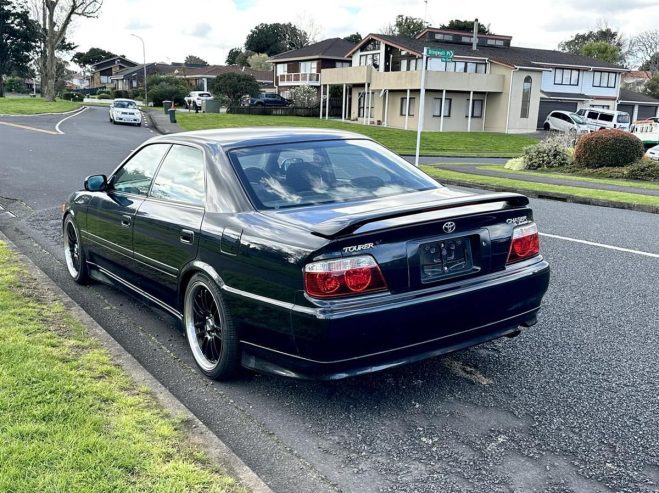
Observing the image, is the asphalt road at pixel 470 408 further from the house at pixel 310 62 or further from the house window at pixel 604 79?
the house at pixel 310 62

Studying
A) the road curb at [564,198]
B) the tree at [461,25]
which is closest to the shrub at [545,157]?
the road curb at [564,198]

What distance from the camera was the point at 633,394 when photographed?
3906 mm

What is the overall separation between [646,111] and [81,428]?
64065 mm

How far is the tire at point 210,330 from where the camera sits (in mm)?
3898

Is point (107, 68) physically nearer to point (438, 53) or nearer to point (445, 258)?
point (438, 53)

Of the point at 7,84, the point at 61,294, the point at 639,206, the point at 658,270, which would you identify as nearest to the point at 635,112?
the point at 639,206

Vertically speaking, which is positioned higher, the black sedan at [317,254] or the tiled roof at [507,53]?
the tiled roof at [507,53]

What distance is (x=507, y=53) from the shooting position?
50469mm

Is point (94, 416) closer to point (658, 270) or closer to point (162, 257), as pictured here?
point (162, 257)

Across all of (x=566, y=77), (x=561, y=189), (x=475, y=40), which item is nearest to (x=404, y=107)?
(x=475, y=40)

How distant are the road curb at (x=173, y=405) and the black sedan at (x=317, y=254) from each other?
15.9 inches

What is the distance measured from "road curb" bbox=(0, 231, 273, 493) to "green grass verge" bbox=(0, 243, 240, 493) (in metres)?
0.06

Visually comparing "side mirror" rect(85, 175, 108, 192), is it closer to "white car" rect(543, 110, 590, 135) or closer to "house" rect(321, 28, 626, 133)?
"house" rect(321, 28, 626, 133)

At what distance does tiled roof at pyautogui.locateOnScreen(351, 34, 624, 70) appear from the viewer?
46.6m
